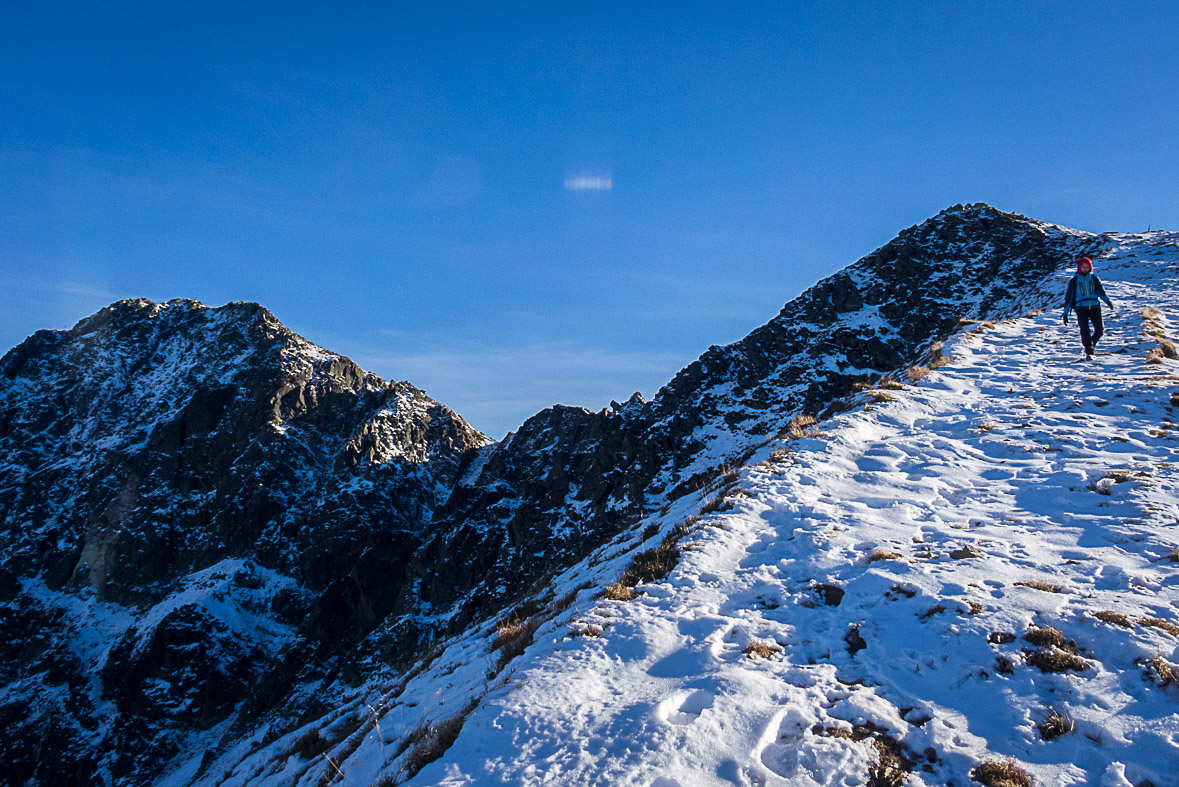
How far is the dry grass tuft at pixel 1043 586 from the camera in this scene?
227 inches

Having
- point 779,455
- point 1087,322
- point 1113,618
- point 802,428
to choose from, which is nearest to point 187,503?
point 802,428

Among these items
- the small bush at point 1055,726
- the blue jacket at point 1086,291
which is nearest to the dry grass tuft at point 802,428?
the blue jacket at point 1086,291

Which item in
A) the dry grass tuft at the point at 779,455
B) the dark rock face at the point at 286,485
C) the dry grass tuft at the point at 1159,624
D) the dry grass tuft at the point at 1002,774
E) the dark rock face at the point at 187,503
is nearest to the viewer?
the dry grass tuft at the point at 1002,774

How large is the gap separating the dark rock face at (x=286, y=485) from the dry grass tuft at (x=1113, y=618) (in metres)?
42.4

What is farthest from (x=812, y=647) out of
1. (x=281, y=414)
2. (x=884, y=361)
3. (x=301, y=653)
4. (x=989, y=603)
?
(x=281, y=414)

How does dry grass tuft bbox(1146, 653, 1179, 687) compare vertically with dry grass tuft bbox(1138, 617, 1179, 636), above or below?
below

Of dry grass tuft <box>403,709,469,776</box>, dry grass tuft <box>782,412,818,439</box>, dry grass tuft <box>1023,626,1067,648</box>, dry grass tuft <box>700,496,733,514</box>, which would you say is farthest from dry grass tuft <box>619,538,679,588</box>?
dry grass tuft <box>782,412,818,439</box>

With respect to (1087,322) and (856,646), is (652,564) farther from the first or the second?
(1087,322)

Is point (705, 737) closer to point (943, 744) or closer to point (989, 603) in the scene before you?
point (943, 744)

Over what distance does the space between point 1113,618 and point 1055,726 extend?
1.75 m

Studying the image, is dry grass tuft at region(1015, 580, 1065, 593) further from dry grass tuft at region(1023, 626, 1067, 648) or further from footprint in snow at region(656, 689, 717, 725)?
footprint in snow at region(656, 689, 717, 725)

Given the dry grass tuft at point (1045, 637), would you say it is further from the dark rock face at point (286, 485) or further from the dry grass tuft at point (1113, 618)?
the dark rock face at point (286, 485)

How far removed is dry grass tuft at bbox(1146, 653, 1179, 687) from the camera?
4.30m

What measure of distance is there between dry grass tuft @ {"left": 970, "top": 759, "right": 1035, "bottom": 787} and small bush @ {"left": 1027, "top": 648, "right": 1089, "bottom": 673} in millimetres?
1199
